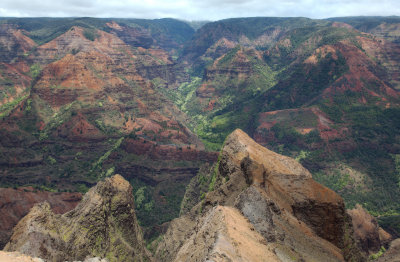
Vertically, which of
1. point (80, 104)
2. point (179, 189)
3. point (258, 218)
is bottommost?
point (179, 189)

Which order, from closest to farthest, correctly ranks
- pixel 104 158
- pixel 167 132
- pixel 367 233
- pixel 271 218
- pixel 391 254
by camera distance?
pixel 271 218
pixel 391 254
pixel 367 233
pixel 104 158
pixel 167 132

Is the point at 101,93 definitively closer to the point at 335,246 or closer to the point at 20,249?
the point at 20,249

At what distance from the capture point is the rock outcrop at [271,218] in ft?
73.4

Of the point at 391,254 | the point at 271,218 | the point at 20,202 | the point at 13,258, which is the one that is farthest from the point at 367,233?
the point at 20,202

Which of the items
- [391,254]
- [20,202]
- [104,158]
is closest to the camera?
[391,254]

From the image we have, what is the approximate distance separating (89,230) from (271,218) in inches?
970

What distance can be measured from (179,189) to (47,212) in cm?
5681

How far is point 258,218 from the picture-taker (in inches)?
1029

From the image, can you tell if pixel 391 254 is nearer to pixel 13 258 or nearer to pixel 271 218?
pixel 271 218

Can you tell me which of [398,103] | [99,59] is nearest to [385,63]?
[398,103]

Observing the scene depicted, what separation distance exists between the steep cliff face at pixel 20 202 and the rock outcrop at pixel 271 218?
3399 centimetres

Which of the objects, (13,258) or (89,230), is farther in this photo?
(89,230)

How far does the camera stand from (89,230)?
38031 mm

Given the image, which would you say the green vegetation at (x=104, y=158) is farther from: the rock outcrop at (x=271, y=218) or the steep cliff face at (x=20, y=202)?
the rock outcrop at (x=271, y=218)
